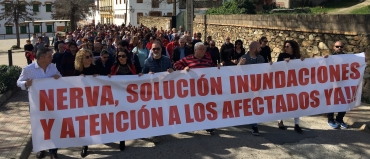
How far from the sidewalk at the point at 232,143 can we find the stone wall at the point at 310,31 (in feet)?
8.15

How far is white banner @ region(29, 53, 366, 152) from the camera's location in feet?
17.4

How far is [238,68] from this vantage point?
6.25 meters

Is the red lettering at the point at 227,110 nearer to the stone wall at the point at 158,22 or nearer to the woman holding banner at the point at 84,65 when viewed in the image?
the woman holding banner at the point at 84,65

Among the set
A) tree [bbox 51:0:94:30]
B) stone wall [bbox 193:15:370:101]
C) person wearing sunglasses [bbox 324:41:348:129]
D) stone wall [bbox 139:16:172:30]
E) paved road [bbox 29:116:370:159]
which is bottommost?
paved road [bbox 29:116:370:159]

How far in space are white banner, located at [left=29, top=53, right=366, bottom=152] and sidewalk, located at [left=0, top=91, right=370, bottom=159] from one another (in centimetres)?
30

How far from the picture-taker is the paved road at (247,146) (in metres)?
5.59

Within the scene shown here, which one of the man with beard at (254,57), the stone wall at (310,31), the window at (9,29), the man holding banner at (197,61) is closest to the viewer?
the man holding banner at (197,61)

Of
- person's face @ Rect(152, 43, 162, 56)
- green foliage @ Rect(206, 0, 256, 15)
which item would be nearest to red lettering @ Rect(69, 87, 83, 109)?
person's face @ Rect(152, 43, 162, 56)

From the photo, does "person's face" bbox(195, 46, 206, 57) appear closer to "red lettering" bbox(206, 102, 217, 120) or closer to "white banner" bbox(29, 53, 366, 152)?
"white banner" bbox(29, 53, 366, 152)

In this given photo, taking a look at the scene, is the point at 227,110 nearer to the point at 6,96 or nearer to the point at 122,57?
the point at 122,57

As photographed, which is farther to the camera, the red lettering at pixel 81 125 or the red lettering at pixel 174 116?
the red lettering at pixel 174 116

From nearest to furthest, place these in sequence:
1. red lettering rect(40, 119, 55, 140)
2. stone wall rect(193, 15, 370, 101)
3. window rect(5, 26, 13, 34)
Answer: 1. red lettering rect(40, 119, 55, 140)
2. stone wall rect(193, 15, 370, 101)
3. window rect(5, 26, 13, 34)

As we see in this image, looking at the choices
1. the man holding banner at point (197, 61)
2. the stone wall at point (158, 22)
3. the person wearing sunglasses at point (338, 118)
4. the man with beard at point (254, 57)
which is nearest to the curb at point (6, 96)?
the man holding banner at point (197, 61)

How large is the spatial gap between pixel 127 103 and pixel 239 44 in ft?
12.2
